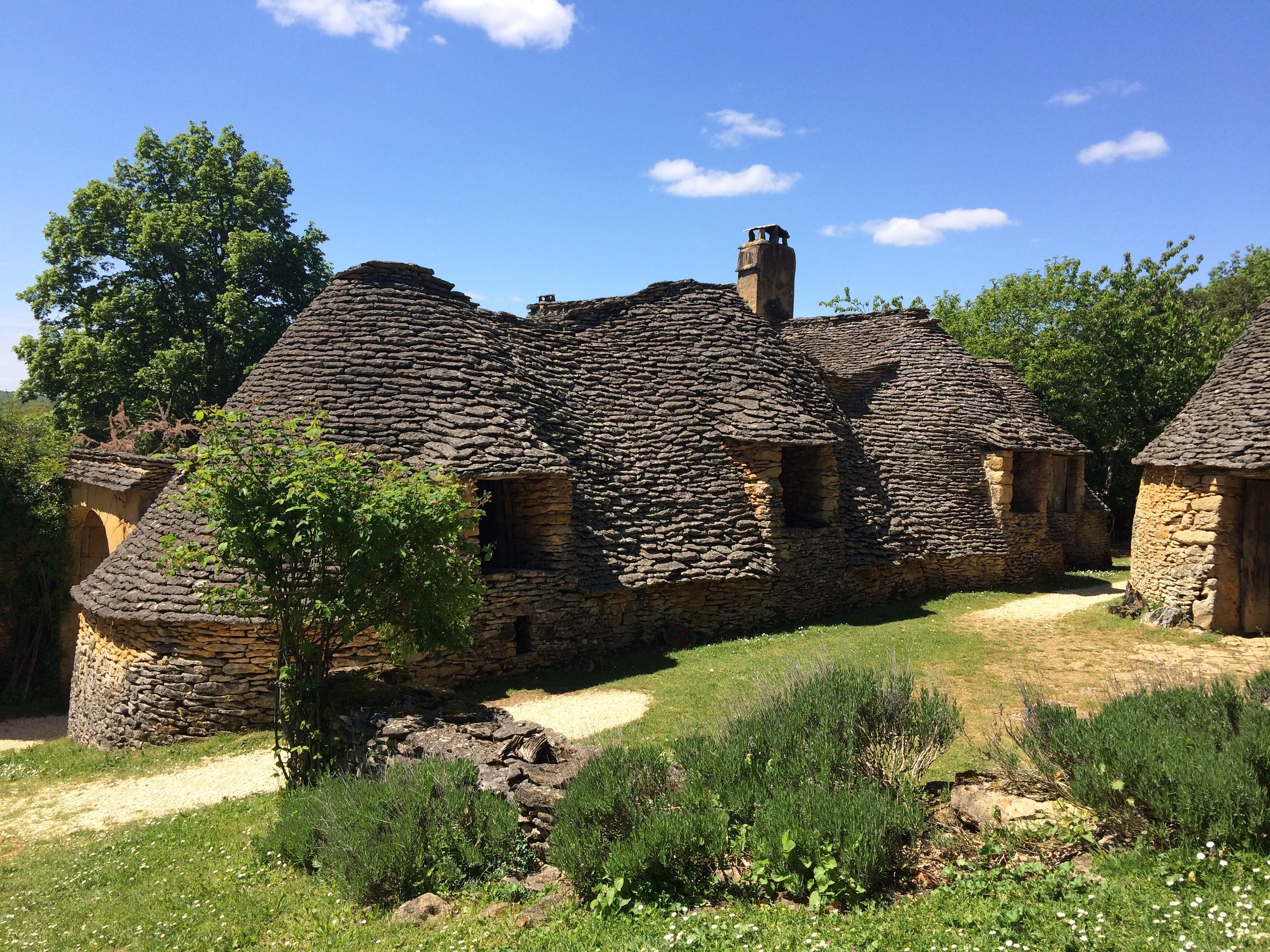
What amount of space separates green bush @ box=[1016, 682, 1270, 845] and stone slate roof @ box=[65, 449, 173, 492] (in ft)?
44.1

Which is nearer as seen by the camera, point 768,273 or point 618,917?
point 618,917

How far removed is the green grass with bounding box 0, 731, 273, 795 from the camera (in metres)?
9.28

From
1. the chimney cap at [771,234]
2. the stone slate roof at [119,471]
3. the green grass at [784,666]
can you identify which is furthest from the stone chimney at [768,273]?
the stone slate roof at [119,471]

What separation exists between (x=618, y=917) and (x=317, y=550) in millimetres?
4455

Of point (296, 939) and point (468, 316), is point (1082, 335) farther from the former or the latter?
point (296, 939)

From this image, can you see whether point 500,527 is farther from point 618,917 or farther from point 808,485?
point 618,917

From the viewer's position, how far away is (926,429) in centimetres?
1730

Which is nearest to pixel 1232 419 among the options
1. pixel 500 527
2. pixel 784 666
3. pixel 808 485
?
pixel 808 485

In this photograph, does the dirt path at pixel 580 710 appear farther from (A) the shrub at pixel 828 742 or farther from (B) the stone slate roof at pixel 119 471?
(B) the stone slate roof at pixel 119 471

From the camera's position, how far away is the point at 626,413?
46.1 feet

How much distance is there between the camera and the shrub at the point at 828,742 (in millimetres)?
5625

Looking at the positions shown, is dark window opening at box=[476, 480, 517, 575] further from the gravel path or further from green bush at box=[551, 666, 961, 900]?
the gravel path

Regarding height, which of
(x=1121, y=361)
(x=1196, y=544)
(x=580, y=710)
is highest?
(x=1121, y=361)

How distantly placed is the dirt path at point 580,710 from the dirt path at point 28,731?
28.0ft
